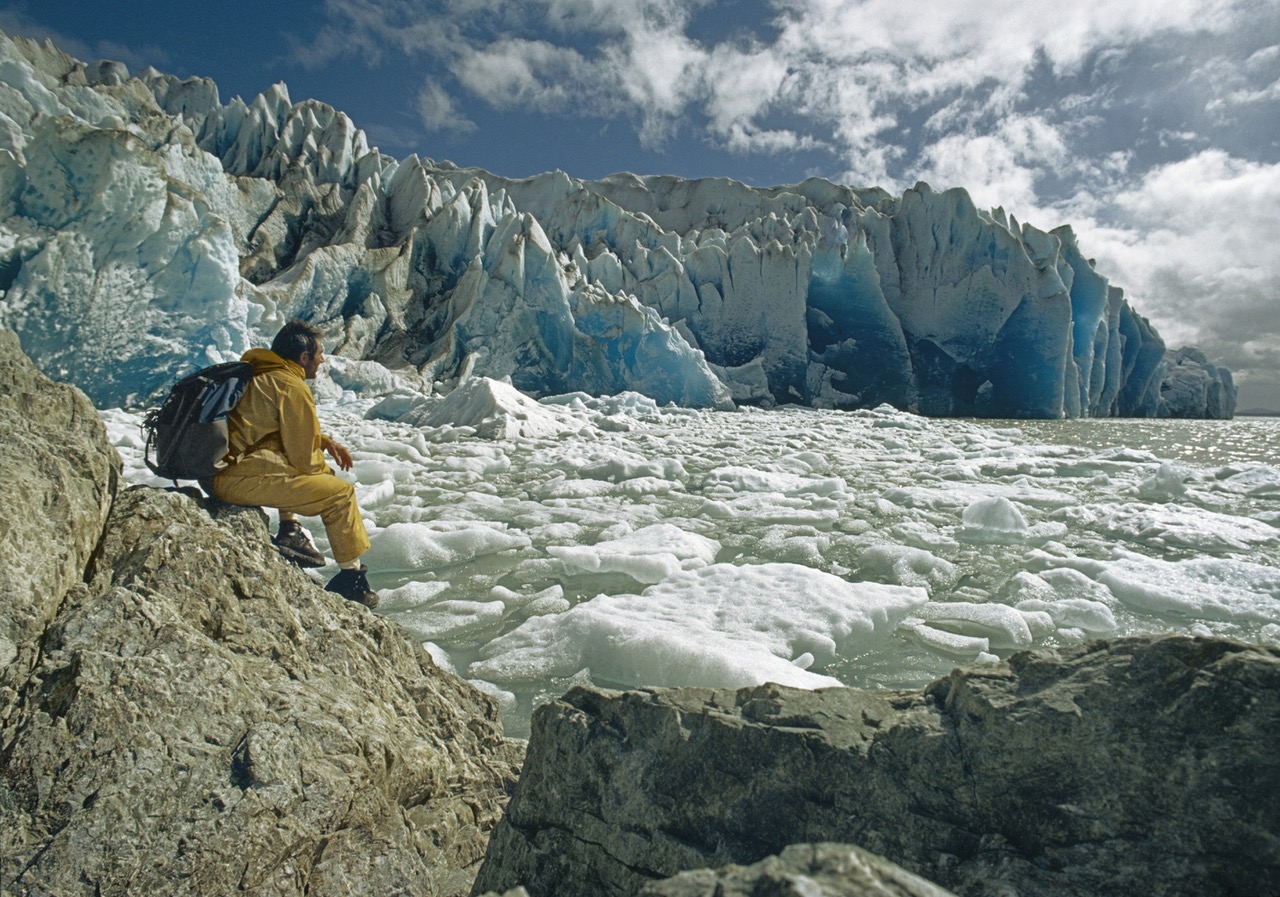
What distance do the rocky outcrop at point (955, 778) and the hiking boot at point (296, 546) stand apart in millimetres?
1476

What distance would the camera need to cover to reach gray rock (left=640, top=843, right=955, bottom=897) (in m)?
0.63

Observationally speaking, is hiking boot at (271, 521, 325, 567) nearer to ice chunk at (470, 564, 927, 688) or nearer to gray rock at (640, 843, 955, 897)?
ice chunk at (470, 564, 927, 688)

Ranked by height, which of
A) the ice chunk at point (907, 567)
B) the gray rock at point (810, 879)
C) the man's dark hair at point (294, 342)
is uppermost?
the man's dark hair at point (294, 342)

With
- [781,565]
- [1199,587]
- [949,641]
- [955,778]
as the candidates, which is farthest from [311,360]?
[1199,587]

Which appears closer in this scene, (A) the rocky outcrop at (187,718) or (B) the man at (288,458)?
(A) the rocky outcrop at (187,718)

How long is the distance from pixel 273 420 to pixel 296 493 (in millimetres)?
247

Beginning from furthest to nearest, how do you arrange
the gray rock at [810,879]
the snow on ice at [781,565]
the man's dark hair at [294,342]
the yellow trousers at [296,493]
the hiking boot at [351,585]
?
the snow on ice at [781,565] → the hiking boot at [351,585] → the man's dark hair at [294,342] → the yellow trousers at [296,493] → the gray rock at [810,879]

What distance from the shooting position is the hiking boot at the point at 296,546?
2.34m

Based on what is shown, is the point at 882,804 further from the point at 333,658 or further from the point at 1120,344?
the point at 1120,344

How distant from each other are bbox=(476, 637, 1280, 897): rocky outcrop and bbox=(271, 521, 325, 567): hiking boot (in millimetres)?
1476

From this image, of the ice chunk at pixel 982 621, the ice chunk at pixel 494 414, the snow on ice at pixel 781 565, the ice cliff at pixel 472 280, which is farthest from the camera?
the ice chunk at pixel 494 414

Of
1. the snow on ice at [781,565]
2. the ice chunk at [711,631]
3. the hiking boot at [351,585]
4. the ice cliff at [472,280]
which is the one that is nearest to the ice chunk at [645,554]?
the snow on ice at [781,565]

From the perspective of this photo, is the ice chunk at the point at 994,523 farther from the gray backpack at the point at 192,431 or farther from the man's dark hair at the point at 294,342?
the gray backpack at the point at 192,431

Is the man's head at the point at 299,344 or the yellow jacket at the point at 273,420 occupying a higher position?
the man's head at the point at 299,344
